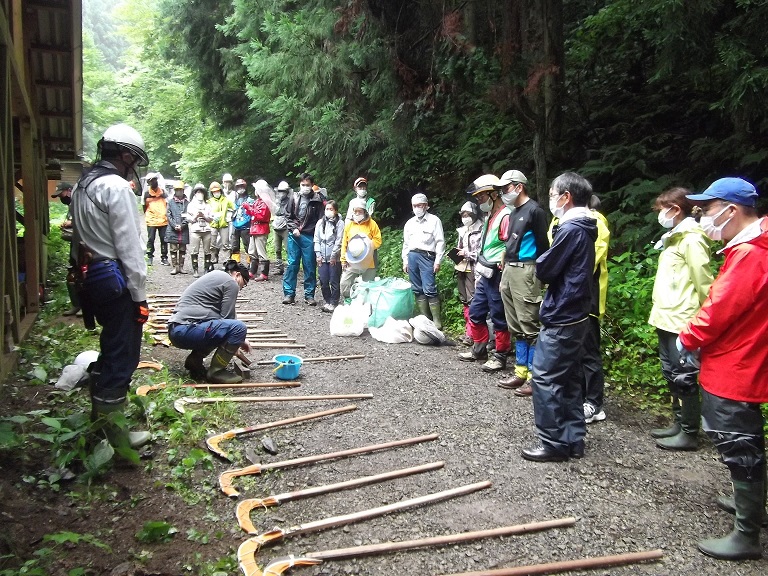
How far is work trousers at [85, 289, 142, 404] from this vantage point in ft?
13.3

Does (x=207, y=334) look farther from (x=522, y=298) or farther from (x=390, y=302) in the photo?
(x=390, y=302)

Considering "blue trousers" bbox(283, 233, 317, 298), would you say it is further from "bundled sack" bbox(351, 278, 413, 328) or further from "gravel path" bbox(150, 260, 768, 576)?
"gravel path" bbox(150, 260, 768, 576)

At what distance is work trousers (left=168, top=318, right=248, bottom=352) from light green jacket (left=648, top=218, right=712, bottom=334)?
4.00m

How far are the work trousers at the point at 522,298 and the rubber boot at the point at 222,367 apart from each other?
9.64 ft

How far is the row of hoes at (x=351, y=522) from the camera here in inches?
124

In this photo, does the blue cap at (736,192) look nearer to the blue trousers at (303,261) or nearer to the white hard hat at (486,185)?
the white hard hat at (486,185)

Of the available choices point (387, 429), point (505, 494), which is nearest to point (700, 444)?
point (505, 494)

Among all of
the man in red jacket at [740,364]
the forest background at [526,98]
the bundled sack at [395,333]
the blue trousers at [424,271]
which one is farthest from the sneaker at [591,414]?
the blue trousers at [424,271]

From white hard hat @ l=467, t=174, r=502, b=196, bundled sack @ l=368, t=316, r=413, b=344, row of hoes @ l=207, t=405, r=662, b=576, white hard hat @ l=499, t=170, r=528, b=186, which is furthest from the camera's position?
bundled sack @ l=368, t=316, r=413, b=344

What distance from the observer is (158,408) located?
4.98m

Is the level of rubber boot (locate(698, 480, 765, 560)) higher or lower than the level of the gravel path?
higher

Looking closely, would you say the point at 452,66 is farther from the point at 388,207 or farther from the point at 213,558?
the point at 213,558

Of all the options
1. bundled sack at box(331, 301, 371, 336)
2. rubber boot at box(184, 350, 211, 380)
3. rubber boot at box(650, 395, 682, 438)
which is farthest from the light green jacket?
bundled sack at box(331, 301, 371, 336)

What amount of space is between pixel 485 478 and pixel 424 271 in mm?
5016
